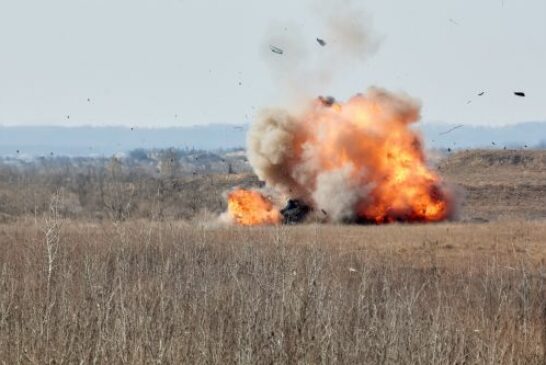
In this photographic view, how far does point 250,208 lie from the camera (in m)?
46.2

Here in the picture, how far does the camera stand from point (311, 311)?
9.49 meters

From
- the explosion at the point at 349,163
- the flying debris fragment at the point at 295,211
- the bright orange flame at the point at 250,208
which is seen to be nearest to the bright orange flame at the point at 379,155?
the explosion at the point at 349,163

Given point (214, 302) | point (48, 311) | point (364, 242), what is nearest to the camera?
point (48, 311)

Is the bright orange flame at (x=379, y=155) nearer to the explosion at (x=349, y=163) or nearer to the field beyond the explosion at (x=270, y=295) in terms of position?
the explosion at (x=349, y=163)

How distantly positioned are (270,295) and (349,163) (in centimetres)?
3442

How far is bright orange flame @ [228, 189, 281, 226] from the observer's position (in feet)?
149

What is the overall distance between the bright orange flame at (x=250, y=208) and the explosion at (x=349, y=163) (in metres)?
0.06

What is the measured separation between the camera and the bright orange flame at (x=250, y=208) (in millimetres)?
45312

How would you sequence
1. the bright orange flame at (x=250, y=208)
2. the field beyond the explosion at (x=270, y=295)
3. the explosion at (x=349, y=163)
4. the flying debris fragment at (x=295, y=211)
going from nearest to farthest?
the field beyond the explosion at (x=270, y=295) < the explosion at (x=349, y=163) < the flying debris fragment at (x=295, y=211) < the bright orange flame at (x=250, y=208)

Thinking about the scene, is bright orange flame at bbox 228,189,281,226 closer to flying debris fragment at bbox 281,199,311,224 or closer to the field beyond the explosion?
flying debris fragment at bbox 281,199,311,224

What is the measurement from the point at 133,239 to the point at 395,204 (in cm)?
2279

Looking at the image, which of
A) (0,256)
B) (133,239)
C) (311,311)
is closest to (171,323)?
(311,311)

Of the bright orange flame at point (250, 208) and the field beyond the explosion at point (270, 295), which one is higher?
the field beyond the explosion at point (270, 295)

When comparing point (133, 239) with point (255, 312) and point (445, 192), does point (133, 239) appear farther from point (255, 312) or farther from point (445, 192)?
point (445, 192)
